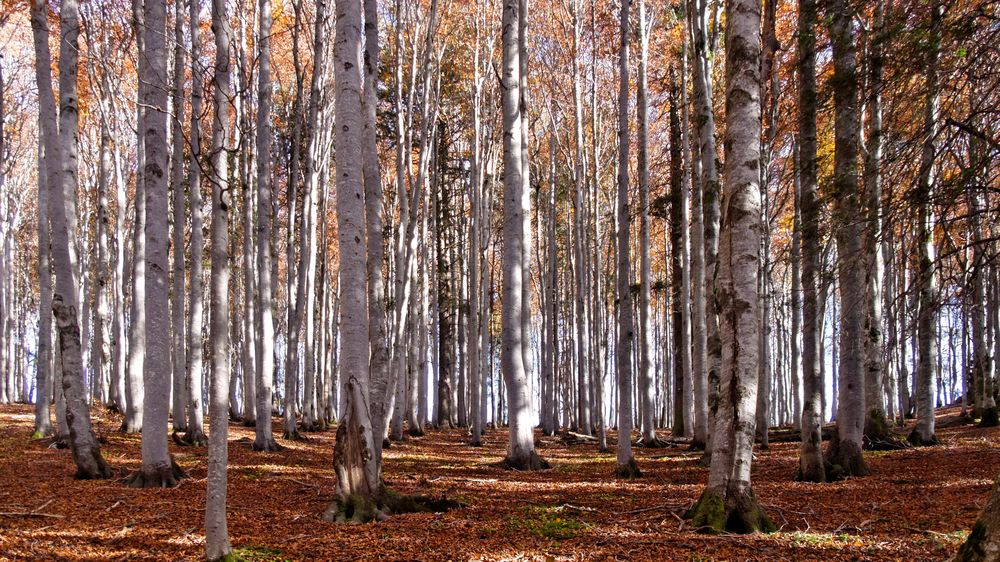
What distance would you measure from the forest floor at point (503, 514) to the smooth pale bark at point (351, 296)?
43 cm

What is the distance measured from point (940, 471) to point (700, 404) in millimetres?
4377

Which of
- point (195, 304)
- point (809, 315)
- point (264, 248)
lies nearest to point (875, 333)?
point (809, 315)

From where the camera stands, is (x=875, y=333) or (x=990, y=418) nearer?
(x=875, y=333)

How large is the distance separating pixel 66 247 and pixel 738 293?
7.56 metres

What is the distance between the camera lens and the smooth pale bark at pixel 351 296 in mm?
5918

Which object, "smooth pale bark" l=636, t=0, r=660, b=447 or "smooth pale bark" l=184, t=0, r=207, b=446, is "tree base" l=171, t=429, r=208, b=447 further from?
"smooth pale bark" l=636, t=0, r=660, b=447

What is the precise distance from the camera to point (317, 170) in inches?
635

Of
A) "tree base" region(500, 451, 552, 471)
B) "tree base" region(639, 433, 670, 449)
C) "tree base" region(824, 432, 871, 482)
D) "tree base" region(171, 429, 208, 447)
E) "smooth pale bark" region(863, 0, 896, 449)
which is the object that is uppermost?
"smooth pale bark" region(863, 0, 896, 449)

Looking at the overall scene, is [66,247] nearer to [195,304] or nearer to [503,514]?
[195,304]

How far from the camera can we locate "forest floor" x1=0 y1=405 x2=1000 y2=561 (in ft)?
15.6

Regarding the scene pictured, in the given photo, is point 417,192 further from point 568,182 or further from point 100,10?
point 568,182

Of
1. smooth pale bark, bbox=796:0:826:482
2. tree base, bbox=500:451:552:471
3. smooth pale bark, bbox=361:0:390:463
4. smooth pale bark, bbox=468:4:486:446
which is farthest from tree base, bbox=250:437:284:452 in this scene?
smooth pale bark, bbox=796:0:826:482

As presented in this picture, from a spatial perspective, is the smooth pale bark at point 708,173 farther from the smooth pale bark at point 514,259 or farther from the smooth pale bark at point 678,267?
the smooth pale bark at point 678,267

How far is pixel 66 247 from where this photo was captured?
303 inches
